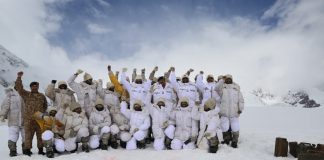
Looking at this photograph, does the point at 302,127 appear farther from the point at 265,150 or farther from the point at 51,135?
the point at 51,135

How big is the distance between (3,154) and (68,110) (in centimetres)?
216

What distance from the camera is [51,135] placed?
10.7 m

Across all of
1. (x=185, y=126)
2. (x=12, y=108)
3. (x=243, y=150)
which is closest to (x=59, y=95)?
(x=12, y=108)

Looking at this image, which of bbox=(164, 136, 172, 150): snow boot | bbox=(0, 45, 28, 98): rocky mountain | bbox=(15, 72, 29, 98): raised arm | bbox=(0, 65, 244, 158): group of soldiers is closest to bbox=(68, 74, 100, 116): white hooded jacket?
bbox=(0, 65, 244, 158): group of soldiers

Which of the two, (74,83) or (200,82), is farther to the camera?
(200,82)

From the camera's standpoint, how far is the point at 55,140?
10883 millimetres

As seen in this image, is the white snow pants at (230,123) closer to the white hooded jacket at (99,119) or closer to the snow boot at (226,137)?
the snow boot at (226,137)

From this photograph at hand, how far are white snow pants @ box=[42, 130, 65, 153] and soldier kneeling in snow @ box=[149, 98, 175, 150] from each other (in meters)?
2.41

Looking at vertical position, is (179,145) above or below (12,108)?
below

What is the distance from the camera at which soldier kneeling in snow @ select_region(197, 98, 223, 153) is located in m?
10.8

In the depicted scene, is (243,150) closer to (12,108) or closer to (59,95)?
(59,95)

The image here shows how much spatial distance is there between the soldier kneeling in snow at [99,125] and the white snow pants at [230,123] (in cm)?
311

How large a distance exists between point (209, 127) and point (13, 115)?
5174 millimetres

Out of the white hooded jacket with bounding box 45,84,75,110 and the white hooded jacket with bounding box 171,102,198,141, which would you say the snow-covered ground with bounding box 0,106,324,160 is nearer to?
the white hooded jacket with bounding box 171,102,198,141
